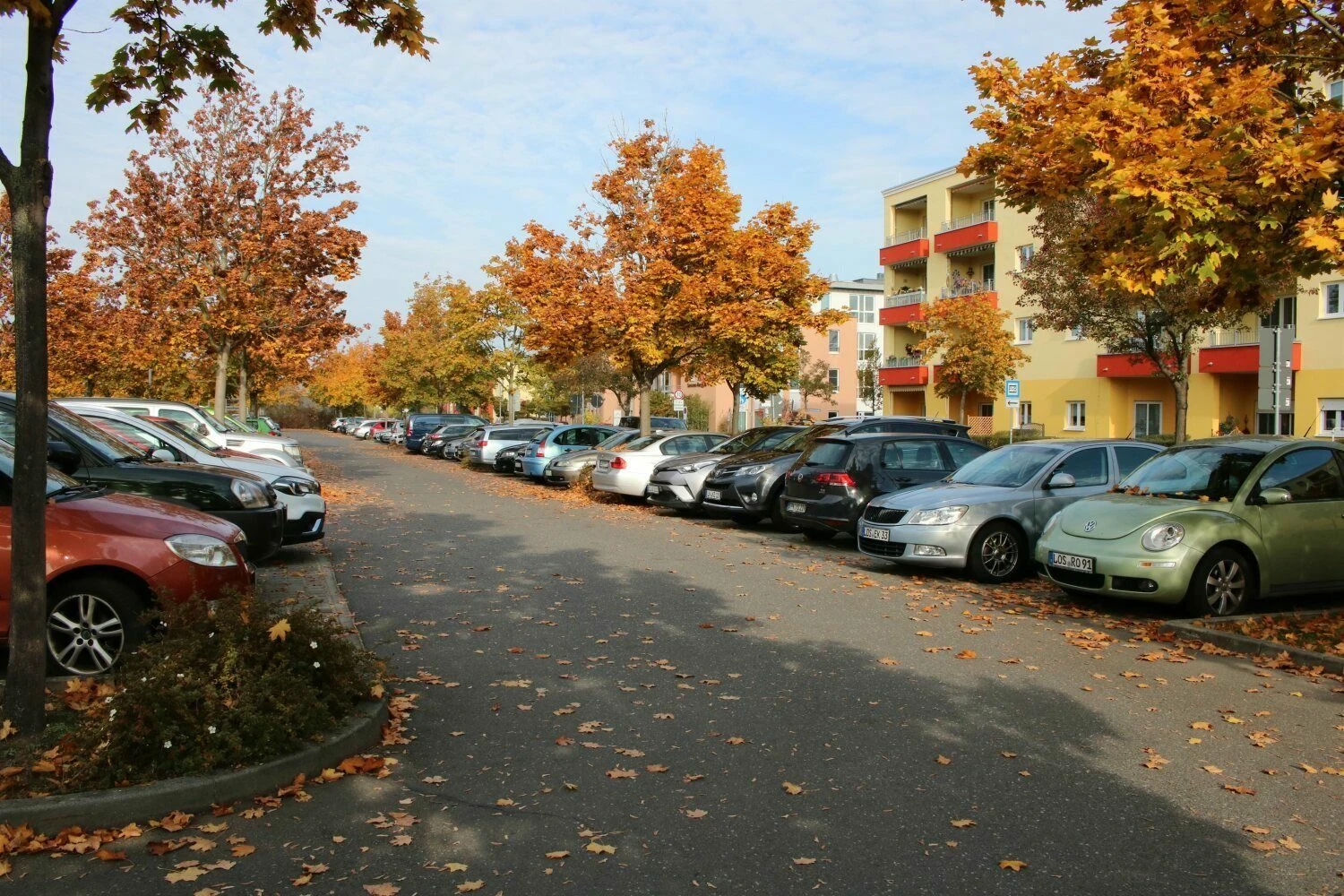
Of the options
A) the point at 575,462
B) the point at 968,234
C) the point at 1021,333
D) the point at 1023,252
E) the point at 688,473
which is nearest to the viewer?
the point at 688,473

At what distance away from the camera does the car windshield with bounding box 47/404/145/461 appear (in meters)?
9.20

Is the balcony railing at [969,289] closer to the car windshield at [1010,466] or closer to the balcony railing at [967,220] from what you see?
the balcony railing at [967,220]

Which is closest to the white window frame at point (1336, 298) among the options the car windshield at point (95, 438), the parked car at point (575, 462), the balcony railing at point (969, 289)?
the balcony railing at point (969, 289)

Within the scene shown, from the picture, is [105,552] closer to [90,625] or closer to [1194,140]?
[90,625]

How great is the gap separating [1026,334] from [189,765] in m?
46.3

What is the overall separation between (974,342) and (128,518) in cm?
3797

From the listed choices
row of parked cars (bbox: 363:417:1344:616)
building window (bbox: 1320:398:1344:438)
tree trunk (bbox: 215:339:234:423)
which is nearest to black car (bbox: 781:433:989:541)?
row of parked cars (bbox: 363:417:1344:616)

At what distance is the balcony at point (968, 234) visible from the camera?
4784cm

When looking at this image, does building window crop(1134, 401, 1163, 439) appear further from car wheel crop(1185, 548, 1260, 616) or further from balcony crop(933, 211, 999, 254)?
car wheel crop(1185, 548, 1260, 616)

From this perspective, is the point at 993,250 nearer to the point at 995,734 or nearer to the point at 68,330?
the point at 68,330

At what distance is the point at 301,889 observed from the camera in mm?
3902

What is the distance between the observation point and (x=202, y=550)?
22.4ft

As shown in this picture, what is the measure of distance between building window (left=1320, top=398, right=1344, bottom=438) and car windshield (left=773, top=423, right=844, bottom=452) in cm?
2254

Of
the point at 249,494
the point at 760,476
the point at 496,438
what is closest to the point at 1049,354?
the point at 496,438
